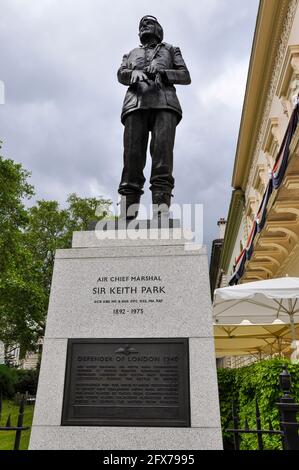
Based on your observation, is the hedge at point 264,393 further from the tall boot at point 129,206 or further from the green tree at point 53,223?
the green tree at point 53,223

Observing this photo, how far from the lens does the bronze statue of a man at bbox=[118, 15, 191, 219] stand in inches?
200

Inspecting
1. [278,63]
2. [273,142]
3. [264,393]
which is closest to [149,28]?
[264,393]

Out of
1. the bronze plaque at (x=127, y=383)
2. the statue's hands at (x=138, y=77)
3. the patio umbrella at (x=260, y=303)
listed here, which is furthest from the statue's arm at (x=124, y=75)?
the patio umbrella at (x=260, y=303)

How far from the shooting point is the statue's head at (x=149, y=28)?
579 centimetres

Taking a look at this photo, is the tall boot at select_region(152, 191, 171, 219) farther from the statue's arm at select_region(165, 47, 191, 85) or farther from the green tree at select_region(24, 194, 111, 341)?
the green tree at select_region(24, 194, 111, 341)

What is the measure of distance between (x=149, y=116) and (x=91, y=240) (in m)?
1.97

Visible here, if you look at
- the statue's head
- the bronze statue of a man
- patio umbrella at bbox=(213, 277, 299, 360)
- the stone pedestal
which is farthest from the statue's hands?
patio umbrella at bbox=(213, 277, 299, 360)

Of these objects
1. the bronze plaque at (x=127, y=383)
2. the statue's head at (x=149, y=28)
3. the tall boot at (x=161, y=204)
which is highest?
the statue's head at (x=149, y=28)

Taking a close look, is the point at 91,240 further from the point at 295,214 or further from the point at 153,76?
the point at 295,214

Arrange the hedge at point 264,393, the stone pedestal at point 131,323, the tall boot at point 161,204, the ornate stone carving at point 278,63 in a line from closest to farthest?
1. the stone pedestal at point 131,323
2. the tall boot at point 161,204
3. the hedge at point 264,393
4. the ornate stone carving at point 278,63

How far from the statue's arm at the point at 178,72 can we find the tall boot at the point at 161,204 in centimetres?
154

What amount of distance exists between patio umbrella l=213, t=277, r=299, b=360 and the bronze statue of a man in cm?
415

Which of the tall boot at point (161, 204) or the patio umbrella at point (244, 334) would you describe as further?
the patio umbrella at point (244, 334)
